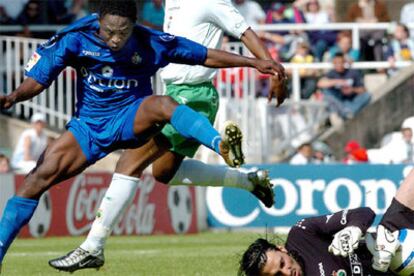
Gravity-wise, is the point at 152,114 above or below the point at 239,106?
above

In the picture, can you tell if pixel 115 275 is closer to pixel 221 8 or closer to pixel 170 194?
pixel 221 8

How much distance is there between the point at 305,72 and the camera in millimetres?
23734

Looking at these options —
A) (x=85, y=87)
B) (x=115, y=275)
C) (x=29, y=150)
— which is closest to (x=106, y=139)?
(x=85, y=87)

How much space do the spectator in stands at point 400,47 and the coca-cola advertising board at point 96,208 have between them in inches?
237

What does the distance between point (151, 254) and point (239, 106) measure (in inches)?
320

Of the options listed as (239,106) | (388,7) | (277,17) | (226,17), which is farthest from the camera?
(388,7)

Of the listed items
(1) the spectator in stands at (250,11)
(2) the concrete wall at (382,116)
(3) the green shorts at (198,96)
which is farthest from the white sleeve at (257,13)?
(3) the green shorts at (198,96)

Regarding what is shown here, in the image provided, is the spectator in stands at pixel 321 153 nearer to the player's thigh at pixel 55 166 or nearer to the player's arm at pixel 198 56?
the player's arm at pixel 198 56

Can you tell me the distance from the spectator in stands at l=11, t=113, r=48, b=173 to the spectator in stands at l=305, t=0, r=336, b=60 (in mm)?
5595

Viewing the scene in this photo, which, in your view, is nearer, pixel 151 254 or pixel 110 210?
pixel 110 210

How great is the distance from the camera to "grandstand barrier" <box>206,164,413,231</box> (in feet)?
66.0

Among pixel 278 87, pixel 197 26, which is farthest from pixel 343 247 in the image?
pixel 197 26

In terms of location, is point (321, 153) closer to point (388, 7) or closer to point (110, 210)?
point (388, 7)

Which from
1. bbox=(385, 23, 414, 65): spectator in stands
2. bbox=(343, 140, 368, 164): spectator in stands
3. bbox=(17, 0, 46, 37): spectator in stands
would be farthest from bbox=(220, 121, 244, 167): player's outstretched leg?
bbox=(385, 23, 414, 65): spectator in stands
